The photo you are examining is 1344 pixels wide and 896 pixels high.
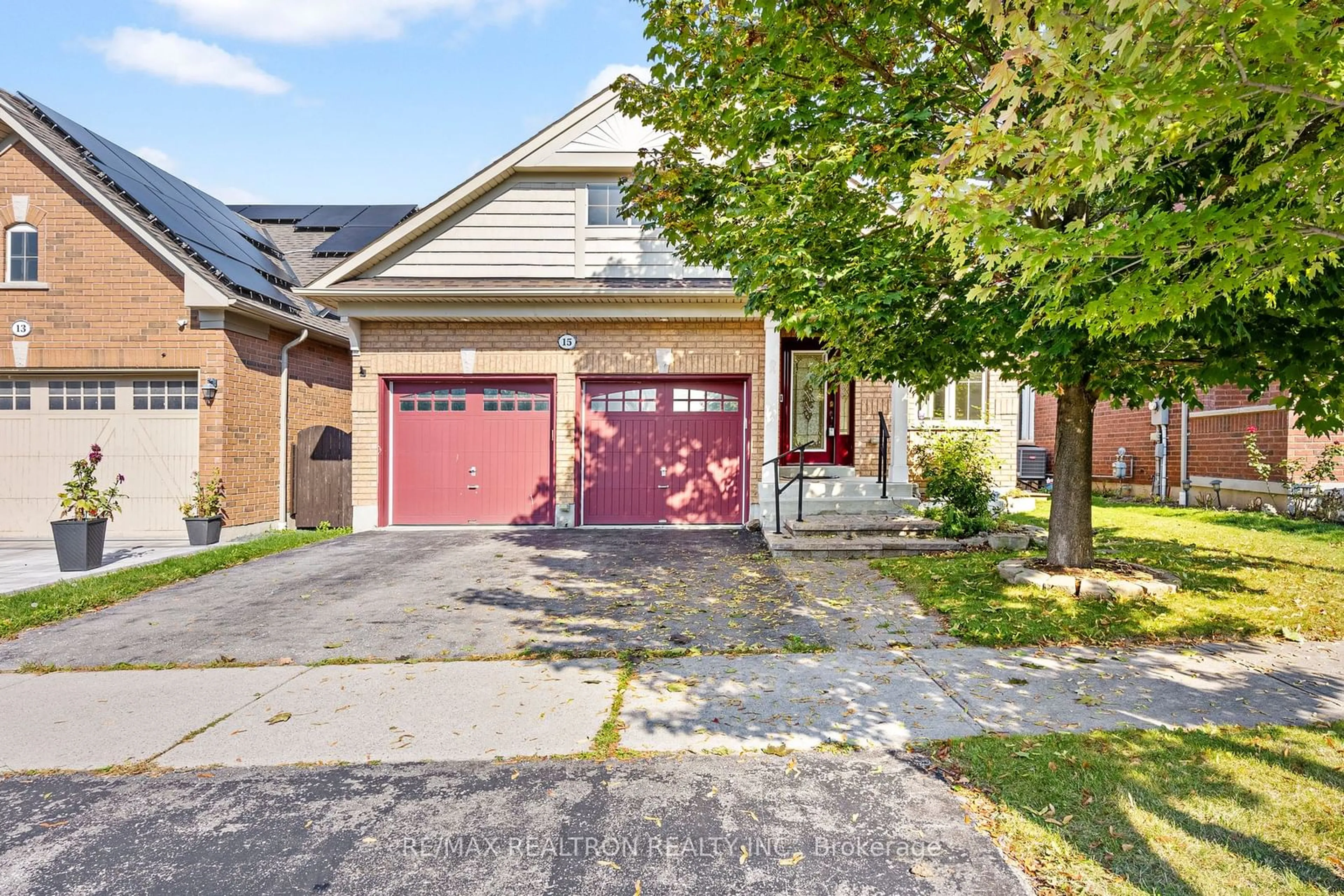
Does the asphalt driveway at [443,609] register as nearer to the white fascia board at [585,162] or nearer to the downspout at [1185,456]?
the white fascia board at [585,162]

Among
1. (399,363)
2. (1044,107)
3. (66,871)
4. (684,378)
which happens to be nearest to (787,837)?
(66,871)

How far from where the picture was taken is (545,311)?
11000 mm

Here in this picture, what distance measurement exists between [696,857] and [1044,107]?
4.40 metres

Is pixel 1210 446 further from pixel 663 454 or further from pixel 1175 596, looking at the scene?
pixel 663 454

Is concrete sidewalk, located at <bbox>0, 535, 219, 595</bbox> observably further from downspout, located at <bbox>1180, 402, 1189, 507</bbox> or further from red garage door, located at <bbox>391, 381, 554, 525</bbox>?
downspout, located at <bbox>1180, 402, 1189, 507</bbox>

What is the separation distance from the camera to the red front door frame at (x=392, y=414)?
1134 cm

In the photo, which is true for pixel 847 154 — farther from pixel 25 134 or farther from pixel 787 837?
pixel 25 134

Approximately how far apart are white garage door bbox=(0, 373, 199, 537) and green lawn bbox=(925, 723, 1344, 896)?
11784 millimetres

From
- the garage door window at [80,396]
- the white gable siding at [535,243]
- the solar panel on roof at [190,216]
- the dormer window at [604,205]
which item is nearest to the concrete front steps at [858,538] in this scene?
the white gable siding at [535,243]

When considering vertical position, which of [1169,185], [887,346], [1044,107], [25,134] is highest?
[25,134]

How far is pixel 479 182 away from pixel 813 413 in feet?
22.5

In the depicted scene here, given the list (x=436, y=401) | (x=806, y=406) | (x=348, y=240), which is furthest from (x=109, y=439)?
(x=806, y=406)

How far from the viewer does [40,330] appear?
10.4 m

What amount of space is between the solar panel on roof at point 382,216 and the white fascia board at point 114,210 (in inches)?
221
